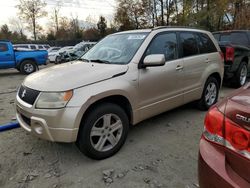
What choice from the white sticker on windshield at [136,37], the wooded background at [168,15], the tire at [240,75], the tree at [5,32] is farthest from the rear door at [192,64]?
the tree at [5,32]

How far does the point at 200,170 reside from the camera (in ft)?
5.56

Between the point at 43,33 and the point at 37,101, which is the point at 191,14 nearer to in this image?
the point at 37,101

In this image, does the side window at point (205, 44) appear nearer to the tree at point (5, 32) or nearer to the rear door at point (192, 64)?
the rear door at point (192, 64)

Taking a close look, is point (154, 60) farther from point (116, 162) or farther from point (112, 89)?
point (116, 162)

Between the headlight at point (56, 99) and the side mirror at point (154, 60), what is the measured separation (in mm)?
1179

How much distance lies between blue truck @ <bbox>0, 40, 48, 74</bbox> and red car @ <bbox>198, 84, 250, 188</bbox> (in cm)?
1196

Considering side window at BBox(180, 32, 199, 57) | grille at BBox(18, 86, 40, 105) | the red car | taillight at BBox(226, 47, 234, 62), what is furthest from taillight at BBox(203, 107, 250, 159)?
taillight at BBox(226, 47, 234, 62)

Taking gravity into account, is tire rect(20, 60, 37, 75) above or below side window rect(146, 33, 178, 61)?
below

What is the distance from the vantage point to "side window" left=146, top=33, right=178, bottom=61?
12.1 feet

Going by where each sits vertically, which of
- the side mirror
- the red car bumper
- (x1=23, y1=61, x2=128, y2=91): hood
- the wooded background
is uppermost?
the wooded background

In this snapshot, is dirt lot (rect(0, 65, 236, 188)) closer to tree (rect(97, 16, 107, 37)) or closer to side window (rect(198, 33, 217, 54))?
side window (rect(198, 33, 217, 54))

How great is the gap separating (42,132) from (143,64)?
164cm

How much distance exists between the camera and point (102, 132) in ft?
10.0

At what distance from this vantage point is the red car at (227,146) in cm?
141
